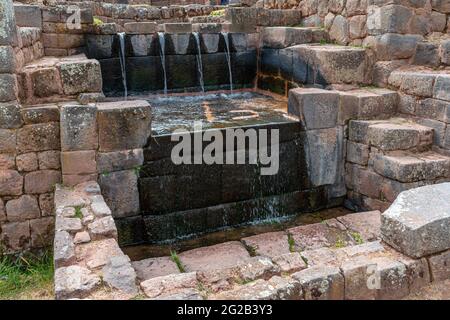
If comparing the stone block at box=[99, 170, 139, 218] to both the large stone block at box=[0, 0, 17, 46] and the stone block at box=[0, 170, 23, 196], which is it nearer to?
the stone block at box=[0, 170, 23, 196]

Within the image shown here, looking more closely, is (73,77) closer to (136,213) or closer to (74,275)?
(136,213)

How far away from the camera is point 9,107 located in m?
4.51

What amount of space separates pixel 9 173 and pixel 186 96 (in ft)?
11.8

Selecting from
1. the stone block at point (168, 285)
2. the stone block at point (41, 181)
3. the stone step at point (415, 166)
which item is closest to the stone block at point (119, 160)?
the stone block at point (41, 181)

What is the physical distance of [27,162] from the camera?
185 inches

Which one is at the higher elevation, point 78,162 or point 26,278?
point 78,162

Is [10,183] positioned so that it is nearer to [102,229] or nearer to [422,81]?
[102,229]

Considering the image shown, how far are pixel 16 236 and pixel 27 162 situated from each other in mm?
828

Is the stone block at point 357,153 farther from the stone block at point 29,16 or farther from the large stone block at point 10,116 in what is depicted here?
the stone block at point 29,16

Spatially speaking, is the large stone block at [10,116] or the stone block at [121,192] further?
the stone block at [121,192]

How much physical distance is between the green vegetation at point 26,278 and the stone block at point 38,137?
3.89ft

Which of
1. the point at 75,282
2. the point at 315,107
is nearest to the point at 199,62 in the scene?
the point at 315,107

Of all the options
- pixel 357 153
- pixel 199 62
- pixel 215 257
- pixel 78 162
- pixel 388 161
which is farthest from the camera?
pixel 199 62

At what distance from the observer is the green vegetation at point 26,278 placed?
12.2 feet
